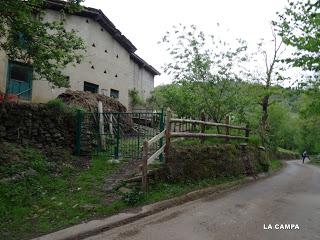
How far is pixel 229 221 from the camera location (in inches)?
297

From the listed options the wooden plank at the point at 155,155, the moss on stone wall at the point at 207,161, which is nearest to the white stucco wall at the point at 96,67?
the moss on stone wall at the point at 207,161

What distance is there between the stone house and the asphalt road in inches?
437

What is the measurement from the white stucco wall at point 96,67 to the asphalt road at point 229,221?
469 inches

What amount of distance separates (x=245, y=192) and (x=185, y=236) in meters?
5.80

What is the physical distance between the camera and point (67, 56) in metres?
11.5

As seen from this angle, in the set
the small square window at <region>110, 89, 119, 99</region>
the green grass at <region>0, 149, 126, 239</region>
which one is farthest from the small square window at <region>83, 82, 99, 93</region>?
the green grass at <region>0, 149, 126, 239</region>

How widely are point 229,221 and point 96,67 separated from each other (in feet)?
56.0

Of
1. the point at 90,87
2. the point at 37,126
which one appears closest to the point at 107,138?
the point at 37,126

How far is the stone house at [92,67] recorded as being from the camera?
17812 mm

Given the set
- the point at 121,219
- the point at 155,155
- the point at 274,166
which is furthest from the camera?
the point at 274,166

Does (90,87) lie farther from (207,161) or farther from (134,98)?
(207,161)

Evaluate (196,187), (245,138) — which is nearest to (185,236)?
(196,187)

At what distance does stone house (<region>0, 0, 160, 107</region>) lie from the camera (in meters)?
17.8

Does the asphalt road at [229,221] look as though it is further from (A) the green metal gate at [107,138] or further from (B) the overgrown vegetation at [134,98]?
(B) the overgrown vegetation at [134,98]
